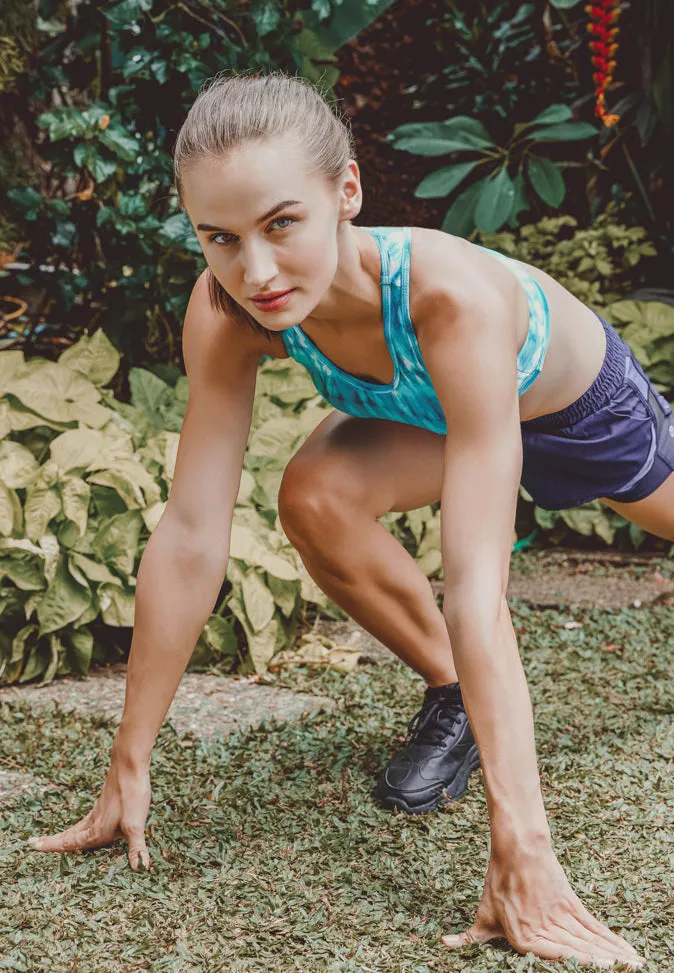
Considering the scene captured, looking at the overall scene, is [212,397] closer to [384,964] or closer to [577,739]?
[384,964]

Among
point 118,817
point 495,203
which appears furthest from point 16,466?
point 495,203

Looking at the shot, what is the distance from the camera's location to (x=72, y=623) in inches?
110

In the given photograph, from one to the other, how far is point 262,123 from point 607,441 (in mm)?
1008

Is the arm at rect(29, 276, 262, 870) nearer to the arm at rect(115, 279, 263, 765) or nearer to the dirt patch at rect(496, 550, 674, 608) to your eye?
the arm at rect(115, 279, 263, 765)

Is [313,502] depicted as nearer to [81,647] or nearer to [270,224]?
[270,224]

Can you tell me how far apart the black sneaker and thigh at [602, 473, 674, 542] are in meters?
0.54

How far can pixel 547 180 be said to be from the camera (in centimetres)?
425

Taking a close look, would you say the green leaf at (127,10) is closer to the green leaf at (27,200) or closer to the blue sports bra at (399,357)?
the green leaf at (27,200)

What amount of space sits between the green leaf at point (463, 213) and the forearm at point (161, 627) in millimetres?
2768

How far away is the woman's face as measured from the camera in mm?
1489

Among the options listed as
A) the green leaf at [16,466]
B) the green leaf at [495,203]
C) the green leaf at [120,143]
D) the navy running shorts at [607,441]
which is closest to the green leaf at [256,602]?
the green leaf at [16,466]

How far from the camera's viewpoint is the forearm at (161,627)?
1.87m

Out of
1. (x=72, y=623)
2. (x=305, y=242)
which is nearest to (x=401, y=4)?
(x=72, y=623)

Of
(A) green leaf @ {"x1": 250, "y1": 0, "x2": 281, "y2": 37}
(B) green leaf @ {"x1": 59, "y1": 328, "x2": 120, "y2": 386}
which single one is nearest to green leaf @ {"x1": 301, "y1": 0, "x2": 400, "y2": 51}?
(A) green leaf @ {"x1": 250, "y1": 0, "x2": 281, "y2": 37}
